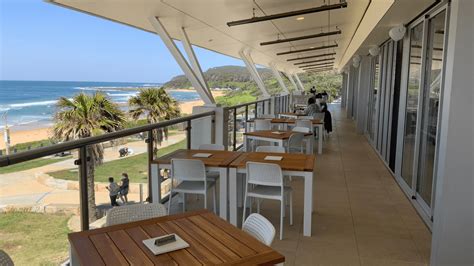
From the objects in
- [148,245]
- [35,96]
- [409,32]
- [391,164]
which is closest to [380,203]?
[391,164]

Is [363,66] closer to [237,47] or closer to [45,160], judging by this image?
[237,47]

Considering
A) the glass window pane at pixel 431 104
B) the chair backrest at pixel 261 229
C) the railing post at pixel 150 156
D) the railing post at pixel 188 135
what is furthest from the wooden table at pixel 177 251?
the railing post at pixel 188 135

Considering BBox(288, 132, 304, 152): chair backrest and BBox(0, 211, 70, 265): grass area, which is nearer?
BBox(0, 211, 70, 265): grass area

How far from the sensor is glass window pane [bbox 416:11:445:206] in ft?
13.2

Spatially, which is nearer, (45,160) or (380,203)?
(45,160)

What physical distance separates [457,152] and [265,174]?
1.61 m

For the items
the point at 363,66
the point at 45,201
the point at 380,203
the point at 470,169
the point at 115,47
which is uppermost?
the point at 115,47

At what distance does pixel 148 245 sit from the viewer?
1805 mm

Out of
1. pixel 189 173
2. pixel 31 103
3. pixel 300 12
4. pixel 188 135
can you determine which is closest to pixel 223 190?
pixel 189 173

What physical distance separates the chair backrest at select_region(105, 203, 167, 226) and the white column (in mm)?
2023

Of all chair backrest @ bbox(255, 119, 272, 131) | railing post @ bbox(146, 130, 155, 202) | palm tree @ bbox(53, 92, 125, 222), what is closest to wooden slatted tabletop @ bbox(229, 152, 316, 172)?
railing post @ bbox(146, 130, 155, 202)

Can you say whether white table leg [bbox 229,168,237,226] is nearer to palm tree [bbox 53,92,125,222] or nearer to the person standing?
the person standing

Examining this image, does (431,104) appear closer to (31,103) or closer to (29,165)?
(29,165)

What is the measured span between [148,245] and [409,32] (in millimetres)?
5042
